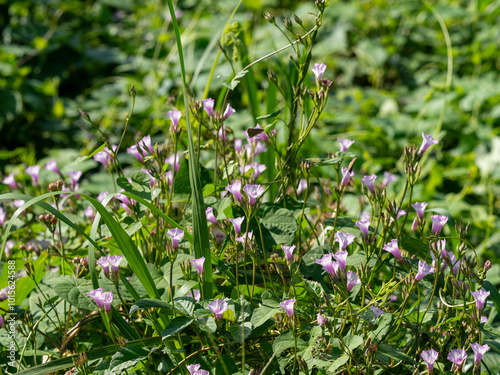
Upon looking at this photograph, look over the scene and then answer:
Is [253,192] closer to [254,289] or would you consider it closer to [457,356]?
[254,289]

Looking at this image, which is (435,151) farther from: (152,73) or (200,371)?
(200,371)

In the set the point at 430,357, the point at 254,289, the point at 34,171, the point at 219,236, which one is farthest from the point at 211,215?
the point at 34,171

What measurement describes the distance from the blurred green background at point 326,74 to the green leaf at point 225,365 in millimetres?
1574

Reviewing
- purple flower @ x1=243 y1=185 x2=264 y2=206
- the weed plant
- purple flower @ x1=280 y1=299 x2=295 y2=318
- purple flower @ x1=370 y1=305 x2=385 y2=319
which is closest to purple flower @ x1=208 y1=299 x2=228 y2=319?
the weed plant

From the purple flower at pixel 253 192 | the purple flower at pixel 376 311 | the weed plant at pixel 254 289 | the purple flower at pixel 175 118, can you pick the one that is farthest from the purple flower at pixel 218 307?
the purple flower at pixel 175 118

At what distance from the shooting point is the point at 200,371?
0.87m

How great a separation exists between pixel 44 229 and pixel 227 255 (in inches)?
25.3

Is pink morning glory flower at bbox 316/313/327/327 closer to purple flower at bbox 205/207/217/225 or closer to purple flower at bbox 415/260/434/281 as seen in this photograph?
purple flower at bbox 415/260/434/281

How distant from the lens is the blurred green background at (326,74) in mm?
2948

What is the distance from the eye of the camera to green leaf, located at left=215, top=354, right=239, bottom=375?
36.4 inches

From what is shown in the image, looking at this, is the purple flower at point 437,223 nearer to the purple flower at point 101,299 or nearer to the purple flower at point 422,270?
the purple flower at point 422,270

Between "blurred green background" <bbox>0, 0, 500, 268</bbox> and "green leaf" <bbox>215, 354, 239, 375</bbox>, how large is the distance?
1574 mm

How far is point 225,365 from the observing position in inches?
36.5

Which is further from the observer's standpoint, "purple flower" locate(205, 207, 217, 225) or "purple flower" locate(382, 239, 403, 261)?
"purple flower" locate(205, 207, 217, 225)
